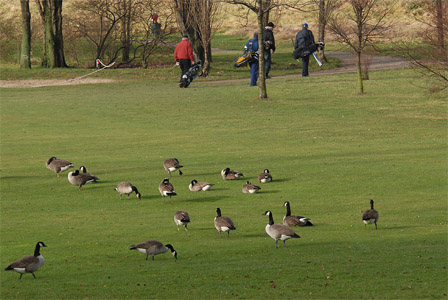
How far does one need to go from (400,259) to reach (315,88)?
107 ft

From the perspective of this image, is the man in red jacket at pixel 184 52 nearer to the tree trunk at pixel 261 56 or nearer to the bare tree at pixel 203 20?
the tree trunk at pixel 261 56

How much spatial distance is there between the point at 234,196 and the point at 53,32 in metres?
45.9

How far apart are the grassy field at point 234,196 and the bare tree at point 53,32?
65.7 feet

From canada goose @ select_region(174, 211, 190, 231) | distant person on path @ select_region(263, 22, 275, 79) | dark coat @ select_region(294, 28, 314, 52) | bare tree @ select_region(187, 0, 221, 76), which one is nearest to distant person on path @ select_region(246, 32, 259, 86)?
distant person on path @ select_region(263, 22, 275, 79)

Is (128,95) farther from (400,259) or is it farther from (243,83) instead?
(400,259)

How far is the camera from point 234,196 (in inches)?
781

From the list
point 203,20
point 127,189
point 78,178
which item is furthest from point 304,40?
point 127,189

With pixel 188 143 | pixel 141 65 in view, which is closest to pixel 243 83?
pixel 141 65

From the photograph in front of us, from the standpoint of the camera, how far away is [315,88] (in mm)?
45125

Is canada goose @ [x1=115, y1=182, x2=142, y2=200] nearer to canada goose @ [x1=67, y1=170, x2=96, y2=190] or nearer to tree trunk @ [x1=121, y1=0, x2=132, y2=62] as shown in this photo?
canada goose @ [x1=67, y1=170, x2=96, y2=190]

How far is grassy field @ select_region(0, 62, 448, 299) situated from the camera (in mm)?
12305

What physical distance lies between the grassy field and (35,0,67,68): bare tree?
20040mm

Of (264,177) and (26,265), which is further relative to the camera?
(264,177)

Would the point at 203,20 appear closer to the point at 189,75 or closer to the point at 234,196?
the point at 189,75
